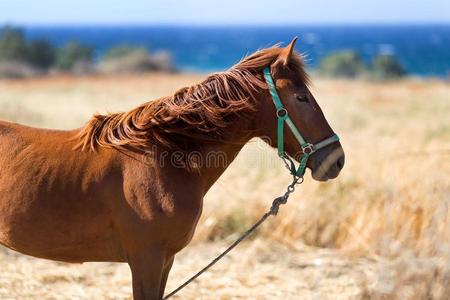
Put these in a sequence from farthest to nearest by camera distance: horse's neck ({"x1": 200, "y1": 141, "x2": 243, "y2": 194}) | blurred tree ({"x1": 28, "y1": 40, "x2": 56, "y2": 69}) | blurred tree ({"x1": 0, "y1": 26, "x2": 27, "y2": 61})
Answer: blurred tree ({"x1": 28, "y1": 40, "x2": 56, "y2": 69}), blurred tree ({"x1": 0, "y1": 26, "x2": 27, "y2": 61}), horse's neck ({"x1": 200, "y1": 141, "x2": 243, "y2": 194})

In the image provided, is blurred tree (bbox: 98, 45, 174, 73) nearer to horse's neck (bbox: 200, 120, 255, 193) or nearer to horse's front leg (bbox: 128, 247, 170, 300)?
horse's neck (bbox: 200, 120, 255, 193)

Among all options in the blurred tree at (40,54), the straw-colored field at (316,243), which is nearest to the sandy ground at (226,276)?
the straw-colored field at (316,243)

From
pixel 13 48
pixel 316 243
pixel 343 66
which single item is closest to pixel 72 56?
pixel 13 48

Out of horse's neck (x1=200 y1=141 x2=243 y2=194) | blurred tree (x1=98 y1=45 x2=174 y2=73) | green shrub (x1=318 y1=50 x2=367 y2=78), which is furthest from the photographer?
green shrub (x1=318 y1=50 x2=367 y2=78)

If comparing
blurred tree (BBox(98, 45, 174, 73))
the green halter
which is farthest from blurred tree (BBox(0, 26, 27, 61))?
the green halter

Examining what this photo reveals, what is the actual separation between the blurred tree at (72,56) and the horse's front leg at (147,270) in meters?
30.0

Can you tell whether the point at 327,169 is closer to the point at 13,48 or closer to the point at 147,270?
the point at 147,270

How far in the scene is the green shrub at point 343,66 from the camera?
32875 mm

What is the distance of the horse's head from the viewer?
3334mm

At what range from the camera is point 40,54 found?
32812mm

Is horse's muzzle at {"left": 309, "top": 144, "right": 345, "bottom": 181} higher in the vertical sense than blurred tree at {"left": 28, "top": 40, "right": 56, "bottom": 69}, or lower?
lower

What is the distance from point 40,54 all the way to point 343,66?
16.6 m

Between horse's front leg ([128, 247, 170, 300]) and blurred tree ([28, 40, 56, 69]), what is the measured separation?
3070 centimetres

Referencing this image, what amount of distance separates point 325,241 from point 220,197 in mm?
1306
